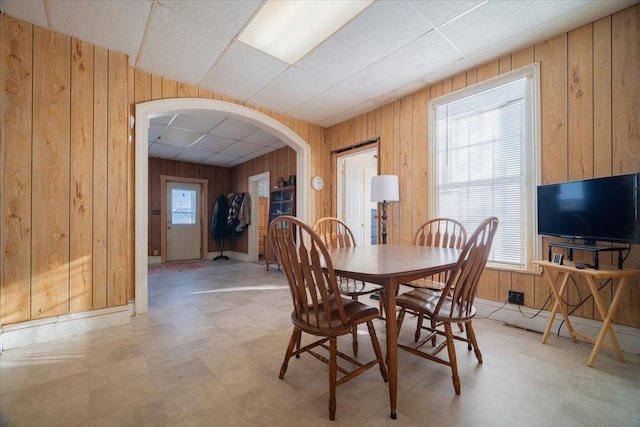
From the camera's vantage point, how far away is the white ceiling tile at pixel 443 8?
6.48 ft

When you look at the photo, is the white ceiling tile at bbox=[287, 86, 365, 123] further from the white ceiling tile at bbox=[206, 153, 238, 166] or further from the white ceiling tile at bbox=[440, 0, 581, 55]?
the white ceiling tile at bbox=[206, 153, 238, 166]

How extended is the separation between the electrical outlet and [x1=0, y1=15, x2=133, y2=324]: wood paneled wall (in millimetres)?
3719

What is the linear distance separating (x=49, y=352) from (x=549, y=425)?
3190mm

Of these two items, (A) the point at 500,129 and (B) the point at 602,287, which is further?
(A) the point at 500,129

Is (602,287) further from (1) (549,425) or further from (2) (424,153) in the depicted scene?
(2) (424,153)

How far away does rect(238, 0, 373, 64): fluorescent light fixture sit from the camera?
2059mm

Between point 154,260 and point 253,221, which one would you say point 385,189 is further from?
point 154,260

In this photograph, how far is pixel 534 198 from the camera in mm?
2436

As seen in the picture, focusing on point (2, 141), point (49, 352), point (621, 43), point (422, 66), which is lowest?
point (49, 352)

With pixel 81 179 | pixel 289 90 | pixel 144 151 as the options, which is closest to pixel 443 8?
pixel 289 90

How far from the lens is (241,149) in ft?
19.1

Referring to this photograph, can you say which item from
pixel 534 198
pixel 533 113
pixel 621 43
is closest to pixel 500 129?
pixel 533 113

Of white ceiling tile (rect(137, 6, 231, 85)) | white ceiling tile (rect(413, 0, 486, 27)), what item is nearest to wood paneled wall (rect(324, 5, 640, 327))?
white ceiling tile (rect(413, 0, 486, 27))

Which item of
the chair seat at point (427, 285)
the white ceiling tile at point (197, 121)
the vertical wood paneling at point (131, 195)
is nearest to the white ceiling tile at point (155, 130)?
the white ceiling tile at point (197, 121)
